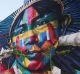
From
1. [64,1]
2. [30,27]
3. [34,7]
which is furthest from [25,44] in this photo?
[64,1]

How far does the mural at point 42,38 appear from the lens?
1.27 meters

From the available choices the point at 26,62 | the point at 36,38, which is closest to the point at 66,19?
the point at 36,38

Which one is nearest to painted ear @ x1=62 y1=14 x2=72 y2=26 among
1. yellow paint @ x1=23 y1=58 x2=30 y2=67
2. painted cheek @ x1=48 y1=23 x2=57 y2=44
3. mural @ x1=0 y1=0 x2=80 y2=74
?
mural @ x1=0 y1=0 x2=80 y2=74

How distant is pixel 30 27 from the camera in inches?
62.3

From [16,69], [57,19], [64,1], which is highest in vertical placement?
[64,1]

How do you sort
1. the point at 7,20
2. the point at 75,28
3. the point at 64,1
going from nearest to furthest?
the point at 75,28 < the point at 64,1 < the point at 7,20

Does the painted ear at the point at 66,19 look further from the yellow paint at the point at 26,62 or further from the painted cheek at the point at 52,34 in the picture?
the yellow paint at the point at 26,62

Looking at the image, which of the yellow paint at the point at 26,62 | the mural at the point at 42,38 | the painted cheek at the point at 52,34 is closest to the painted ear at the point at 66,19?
the mural at the point at 42,38

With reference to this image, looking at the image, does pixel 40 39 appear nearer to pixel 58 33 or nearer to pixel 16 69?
pixel 58 33

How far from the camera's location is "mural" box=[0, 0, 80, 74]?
1.27 m

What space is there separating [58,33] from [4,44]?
660 mm

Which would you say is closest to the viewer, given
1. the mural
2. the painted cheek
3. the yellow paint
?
the mural

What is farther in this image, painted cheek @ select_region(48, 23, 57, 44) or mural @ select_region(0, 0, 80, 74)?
painted cheek @ select_region(48, 23, 57, 44)

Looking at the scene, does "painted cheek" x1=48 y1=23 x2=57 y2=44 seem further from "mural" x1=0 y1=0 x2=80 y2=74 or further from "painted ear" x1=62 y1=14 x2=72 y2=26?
"painted ear" x1=62 y1=14 x2=72 y2=26
